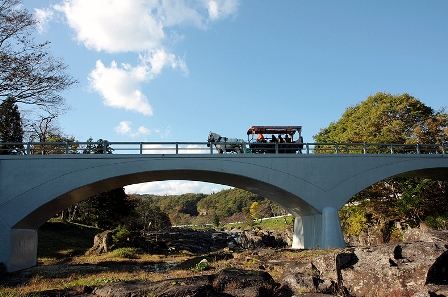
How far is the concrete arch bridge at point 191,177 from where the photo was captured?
17.2 meters

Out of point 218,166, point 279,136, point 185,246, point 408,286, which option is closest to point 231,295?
point 408,286

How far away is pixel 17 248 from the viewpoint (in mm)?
17250

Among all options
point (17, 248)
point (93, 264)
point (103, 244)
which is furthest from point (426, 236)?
point (103, 244)

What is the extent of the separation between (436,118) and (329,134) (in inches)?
588

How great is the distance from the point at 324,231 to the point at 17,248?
587 inches

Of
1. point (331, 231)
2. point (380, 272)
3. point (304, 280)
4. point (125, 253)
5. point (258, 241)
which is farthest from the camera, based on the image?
point (258, 241)

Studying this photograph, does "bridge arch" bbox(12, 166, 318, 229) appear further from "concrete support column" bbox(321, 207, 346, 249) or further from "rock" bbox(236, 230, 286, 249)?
"rock" bbox(236, 230, 286, 249)

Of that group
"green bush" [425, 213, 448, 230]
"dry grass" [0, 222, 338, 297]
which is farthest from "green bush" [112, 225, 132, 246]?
"green bush" [425, 213, 448, 230]

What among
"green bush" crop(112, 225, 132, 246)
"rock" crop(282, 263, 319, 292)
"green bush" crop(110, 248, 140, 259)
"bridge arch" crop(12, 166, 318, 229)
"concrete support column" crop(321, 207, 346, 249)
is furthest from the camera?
"green bush" crop(112, 225, 132, 246)

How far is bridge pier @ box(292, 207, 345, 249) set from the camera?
18.9 m

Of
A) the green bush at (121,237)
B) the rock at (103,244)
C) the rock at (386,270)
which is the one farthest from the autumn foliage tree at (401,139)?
the rock at (103,244)

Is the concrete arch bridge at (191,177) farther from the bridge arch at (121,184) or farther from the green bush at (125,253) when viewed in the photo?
the green bush at (125,253)

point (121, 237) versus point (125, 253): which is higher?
point (121, 237)

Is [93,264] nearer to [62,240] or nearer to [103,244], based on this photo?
[103,244]
